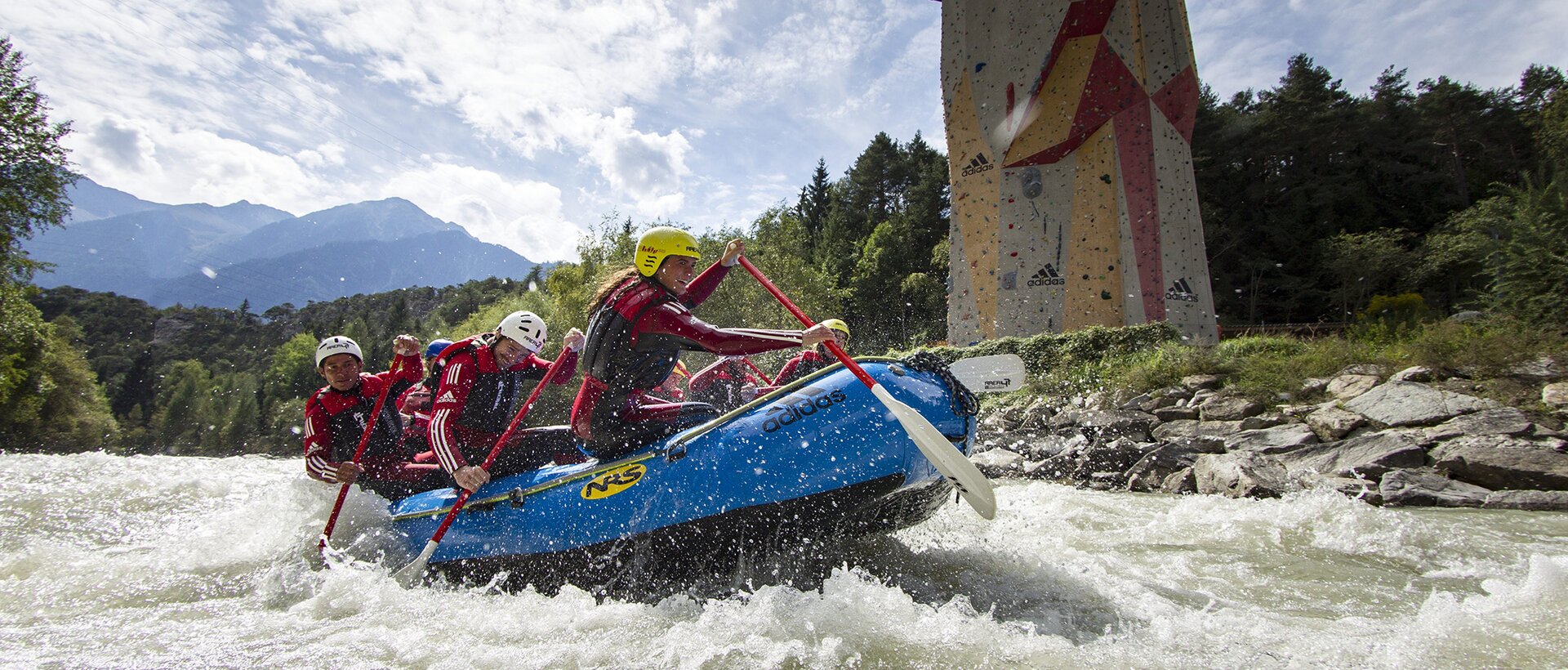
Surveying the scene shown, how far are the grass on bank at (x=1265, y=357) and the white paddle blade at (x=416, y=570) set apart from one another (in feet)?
24.8

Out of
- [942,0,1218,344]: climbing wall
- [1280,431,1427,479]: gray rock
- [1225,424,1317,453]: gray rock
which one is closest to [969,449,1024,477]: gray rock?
[1225,424,1317,453]: gray rock

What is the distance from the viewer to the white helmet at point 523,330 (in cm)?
508

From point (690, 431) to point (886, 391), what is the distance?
1077 mm

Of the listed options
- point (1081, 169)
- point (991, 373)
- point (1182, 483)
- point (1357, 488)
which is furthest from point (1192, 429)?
point (1081, 169)

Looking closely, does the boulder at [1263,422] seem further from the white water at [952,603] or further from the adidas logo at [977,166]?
the adidas logo at [977,166]

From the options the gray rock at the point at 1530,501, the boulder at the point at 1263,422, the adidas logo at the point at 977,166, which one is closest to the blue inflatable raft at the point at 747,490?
the gray rock at the point at 1530,501

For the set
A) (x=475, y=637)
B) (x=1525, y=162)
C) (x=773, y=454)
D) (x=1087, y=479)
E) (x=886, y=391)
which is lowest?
(x=1087, y=479)

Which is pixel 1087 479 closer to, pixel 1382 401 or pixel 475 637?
pixel 1382 401

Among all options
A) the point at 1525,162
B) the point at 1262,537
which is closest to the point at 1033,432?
the point at 1262,537

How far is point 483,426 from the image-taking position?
5.39 m

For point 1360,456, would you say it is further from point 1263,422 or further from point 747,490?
point 747,490

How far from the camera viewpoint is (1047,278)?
15.0 metres

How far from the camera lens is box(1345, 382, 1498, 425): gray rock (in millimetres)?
6672

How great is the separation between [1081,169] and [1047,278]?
2323 mm
